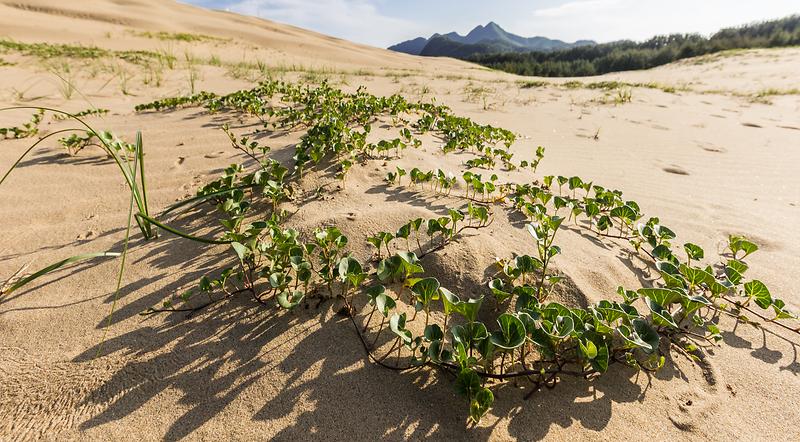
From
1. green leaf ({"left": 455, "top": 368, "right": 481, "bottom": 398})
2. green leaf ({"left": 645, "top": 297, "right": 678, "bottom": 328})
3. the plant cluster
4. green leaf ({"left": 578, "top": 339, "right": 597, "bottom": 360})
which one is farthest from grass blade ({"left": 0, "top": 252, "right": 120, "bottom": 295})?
green leaf ({"left": 645, "top": 297, "right": 678, "bottom": 328})

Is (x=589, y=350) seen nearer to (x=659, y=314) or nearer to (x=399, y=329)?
(x=659, y=314)

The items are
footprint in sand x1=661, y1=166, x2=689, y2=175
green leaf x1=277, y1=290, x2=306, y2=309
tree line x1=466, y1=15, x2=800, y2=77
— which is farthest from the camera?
tree line x1=466, y1=15, x2=800, y2=77

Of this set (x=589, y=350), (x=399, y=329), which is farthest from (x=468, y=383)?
(x=589, y=350)

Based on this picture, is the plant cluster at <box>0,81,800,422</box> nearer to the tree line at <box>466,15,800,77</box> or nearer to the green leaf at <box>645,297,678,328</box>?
the green leaf at <box>645,297,678,328</box>

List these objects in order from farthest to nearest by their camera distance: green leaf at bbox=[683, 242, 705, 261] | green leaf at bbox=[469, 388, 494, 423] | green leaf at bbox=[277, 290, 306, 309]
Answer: green leaf at bbox=[683, 242, 705, 261], green leaf at bbox=[277, 290, 306, 309], green leaf at bbox=[469, 388, 494, 423]

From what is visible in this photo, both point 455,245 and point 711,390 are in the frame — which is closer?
point 711,390

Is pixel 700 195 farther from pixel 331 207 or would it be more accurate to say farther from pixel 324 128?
pixel 324 128

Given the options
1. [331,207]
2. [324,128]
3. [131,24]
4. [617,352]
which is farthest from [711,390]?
[131,24]

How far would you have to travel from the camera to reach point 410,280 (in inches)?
76.4

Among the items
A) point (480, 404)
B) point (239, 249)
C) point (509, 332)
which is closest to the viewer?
point (480, 404)

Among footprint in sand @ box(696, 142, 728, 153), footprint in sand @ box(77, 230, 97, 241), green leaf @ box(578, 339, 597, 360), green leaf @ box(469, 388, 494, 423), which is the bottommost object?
green leaf @ box(469, 388, 494, 423)

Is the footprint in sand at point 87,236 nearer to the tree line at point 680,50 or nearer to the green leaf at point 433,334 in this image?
the green leaf at point 433,334

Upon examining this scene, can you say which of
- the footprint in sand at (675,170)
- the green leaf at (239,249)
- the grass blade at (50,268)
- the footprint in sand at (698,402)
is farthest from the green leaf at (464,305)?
the footprint in sand at (675,170)

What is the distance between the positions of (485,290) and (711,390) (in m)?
0.99
